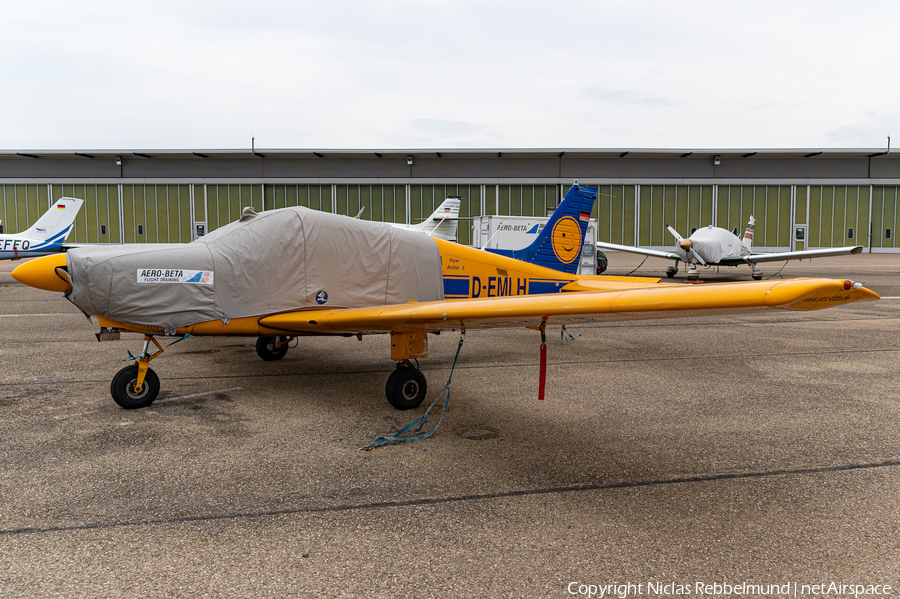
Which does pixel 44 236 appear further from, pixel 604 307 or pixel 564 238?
pixel 604 307

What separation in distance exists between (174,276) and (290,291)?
3.51 ft

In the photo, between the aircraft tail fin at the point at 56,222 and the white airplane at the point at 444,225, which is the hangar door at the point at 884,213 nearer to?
the white airplane at the point at 444,225

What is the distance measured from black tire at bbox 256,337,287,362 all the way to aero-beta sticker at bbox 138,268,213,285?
8.31ft

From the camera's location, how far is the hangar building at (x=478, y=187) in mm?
42094

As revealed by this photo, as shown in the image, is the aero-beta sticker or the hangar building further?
the hangar building

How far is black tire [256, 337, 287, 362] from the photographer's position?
7.79 metres

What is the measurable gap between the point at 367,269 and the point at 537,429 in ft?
8.36

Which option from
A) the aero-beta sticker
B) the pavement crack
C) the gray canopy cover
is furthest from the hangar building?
the pavement crack

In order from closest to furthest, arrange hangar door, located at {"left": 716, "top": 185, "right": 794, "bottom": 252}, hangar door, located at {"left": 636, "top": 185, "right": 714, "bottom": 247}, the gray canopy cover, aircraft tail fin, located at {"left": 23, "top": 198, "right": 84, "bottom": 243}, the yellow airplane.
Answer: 1. the yellow airplane
2. the gray canopy cover
3. aircraft tail fin, located at {"left": 23, "top": 198, "right": 84, "bottom": 243}
4. hangar door, located at {"left": 636, "top": 185, "right": 714, "bottom": 247}
5. hangar door, located at {"left": 716, "top": 185, "right": 794, "bottom": 252}

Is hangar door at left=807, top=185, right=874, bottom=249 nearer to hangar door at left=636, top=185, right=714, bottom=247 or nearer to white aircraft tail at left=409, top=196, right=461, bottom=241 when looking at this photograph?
hangar door at left=636, top=185, right=714, bottom=247

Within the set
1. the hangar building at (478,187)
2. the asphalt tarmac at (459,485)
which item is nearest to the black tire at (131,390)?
the asphalt tarmac at (459,485)

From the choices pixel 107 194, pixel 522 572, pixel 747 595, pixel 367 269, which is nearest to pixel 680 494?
pixel 747 595

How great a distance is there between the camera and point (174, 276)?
206 inches

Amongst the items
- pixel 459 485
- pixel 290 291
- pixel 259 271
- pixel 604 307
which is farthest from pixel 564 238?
pixel 459 485
